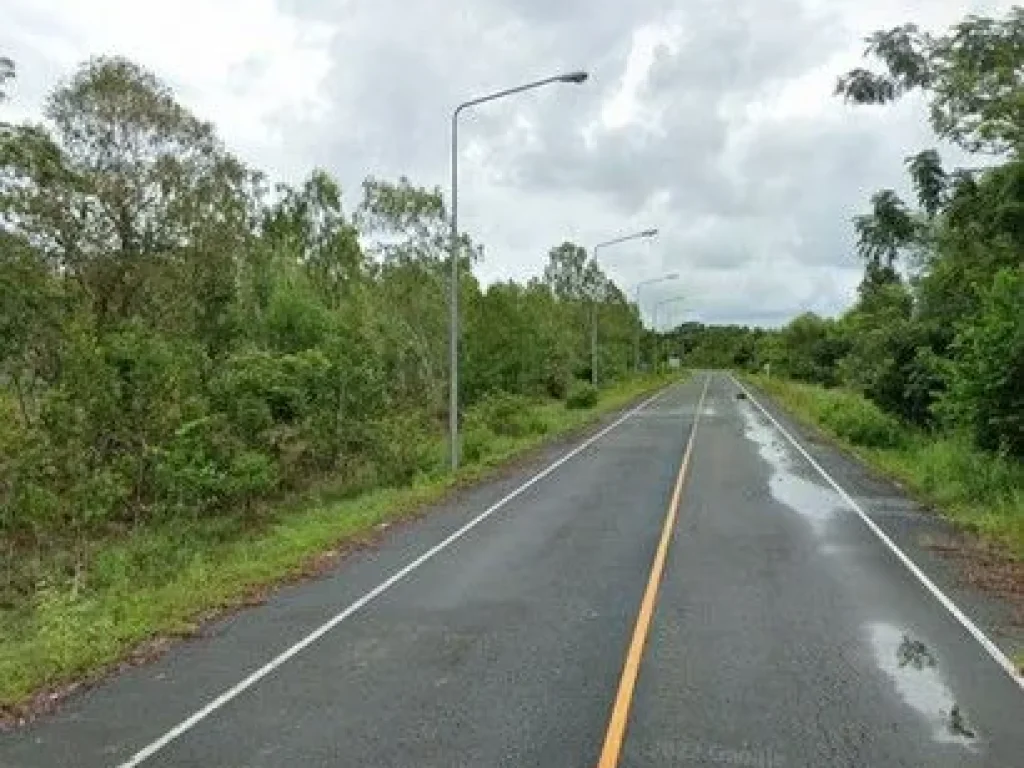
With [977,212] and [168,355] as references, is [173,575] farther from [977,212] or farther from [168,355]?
[977,212]

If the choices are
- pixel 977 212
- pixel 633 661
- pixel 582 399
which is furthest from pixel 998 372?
pixel 582 399

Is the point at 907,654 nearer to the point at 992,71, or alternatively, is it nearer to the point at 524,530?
the point at 524,530

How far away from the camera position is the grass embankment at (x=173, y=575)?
1143cm

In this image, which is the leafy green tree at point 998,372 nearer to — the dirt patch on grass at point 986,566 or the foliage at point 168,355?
the dirt patch on grass at point 986,566

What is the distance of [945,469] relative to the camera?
2612 cm

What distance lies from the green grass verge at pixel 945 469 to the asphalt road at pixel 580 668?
246cm

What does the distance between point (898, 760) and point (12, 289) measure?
16414 millimetres

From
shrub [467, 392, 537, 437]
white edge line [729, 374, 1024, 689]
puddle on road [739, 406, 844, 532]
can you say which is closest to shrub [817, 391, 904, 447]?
puddle on road [739, 406, 844, 532]

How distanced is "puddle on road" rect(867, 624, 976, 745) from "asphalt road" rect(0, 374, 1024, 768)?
31 mm

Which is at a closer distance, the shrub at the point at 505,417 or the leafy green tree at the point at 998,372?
the leafy green tree at the point at 998,372

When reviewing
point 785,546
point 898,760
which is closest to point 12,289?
point 785,546

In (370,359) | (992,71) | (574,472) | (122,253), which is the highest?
(992,71)

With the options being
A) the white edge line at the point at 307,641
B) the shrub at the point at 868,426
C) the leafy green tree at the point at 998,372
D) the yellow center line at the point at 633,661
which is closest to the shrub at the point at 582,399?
the shrub at the point at 868,426

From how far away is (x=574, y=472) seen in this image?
29094mm
